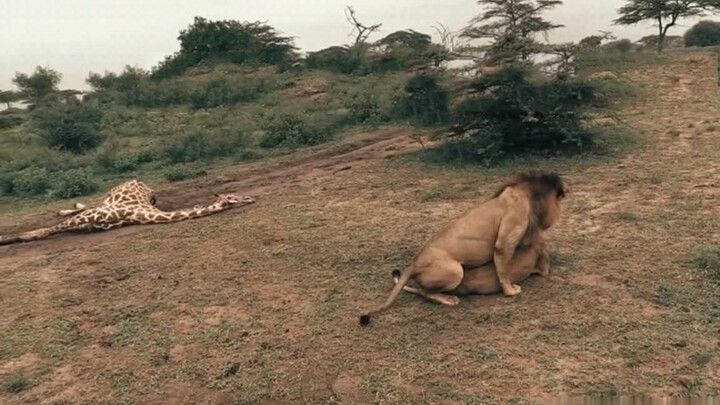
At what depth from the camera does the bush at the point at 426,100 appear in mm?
13125

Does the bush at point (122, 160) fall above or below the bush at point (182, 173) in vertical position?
above

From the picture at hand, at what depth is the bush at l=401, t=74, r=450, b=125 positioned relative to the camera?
13125mm

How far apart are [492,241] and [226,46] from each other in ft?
105

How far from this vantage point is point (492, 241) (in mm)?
4992

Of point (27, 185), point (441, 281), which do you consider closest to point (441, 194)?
point (441, 281)

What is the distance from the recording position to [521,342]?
14.0 feet

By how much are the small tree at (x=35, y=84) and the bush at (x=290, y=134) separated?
21.6 metres

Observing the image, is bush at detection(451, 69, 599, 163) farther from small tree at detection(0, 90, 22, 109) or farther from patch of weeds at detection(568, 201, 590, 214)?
small tree at detection(0, 90, 22, 109)

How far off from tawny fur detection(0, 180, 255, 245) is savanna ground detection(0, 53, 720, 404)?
0.90 feet

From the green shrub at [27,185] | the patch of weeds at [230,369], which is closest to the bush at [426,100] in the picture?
the green shrub at [27,185]

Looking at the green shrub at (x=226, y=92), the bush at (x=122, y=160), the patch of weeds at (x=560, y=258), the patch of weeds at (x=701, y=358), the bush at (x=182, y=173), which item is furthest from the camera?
the green shrub at (x=226, y=92)

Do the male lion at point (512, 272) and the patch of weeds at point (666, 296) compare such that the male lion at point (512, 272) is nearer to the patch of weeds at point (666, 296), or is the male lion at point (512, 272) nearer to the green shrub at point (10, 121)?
the patch of weeds at point (666, 296)

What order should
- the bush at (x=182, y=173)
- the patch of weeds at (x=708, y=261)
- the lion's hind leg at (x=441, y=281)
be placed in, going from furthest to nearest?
the bush at (x=182, y=173) < the patch of weeds at (x=708, y=261) < the lion's hind leg at (x=441, y=281)

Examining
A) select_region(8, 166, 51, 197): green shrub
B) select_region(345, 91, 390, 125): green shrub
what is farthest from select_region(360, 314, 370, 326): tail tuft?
select_region(345, 91, 390, 125): green shrub
